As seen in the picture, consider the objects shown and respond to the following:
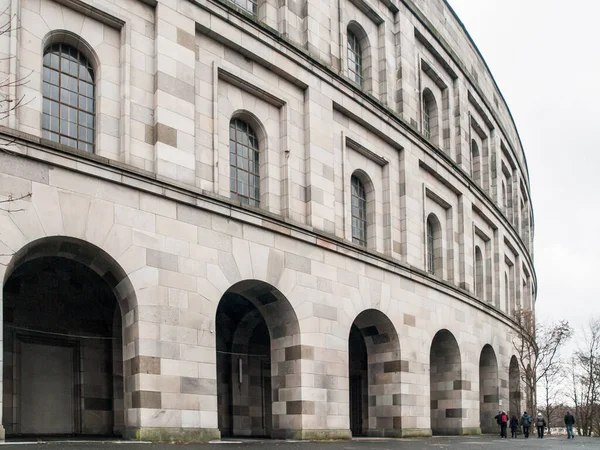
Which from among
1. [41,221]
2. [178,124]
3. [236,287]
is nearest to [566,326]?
[236,287]

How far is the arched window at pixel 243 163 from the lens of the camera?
22797mm

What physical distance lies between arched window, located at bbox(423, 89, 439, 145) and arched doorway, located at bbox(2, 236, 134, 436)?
1811 cm

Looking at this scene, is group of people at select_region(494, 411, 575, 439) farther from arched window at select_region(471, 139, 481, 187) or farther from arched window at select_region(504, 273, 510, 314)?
arched window at select_region(471, 139, 481, 187)

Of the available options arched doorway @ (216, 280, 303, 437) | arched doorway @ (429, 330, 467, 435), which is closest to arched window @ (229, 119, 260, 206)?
arched doorway @ (216, 280, 303, 437)

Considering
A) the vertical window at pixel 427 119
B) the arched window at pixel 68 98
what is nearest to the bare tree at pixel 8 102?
the arched window at pixel 68 98

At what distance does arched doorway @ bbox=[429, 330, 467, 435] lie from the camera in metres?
32.4

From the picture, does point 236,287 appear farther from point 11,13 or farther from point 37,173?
point 11,13

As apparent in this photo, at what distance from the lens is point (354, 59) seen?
29812 mm

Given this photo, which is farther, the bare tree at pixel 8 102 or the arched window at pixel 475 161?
the arched window at pixel 475 161

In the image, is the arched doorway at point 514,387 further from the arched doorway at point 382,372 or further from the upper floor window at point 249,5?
the upper floor window at point 249,5

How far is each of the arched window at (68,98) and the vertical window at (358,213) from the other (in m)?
11.6

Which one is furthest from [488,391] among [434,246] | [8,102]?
[8,102]

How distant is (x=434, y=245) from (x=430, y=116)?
6.00 meters

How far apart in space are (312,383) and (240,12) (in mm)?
10869
